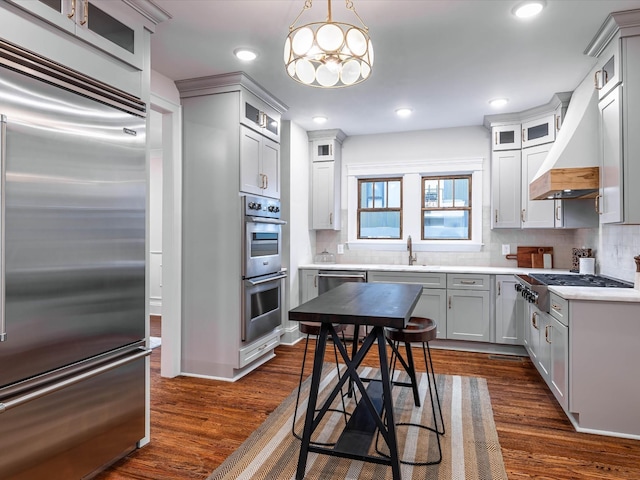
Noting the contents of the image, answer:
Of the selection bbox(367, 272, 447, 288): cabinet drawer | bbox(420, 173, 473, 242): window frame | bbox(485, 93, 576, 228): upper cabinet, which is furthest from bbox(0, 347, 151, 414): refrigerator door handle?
bbox(485, 93, 576, 228): upper cabinet

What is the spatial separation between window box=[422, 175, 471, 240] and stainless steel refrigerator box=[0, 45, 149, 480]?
13.0 feet

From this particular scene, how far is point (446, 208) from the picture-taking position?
5.40 m

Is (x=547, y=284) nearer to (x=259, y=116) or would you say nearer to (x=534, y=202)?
(x=534, y=202)

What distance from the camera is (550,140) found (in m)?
4.35

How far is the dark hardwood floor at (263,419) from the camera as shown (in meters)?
2.26

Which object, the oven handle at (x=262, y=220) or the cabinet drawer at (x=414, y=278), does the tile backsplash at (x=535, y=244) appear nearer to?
the cabinet drawer at (x=414, y=278)

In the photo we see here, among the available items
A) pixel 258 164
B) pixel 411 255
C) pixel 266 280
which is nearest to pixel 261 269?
pixel 266 280

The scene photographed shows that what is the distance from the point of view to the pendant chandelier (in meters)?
1.90

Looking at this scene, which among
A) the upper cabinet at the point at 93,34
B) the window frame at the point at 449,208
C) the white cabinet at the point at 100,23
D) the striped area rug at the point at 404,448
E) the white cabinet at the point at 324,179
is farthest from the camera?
the white cabinet at the point at 324,179

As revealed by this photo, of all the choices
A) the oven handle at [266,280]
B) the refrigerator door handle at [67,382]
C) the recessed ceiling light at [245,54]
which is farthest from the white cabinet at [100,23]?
the oven handle at [266,280]

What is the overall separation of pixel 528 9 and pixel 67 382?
335 centimetres

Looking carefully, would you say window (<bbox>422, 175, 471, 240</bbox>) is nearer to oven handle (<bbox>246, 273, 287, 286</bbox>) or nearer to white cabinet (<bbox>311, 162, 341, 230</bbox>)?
white cabinet (<bbox>311, 162, 341, 230</bbox>)

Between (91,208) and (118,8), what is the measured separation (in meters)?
1.20

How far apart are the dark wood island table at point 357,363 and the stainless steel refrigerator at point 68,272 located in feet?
3.30
